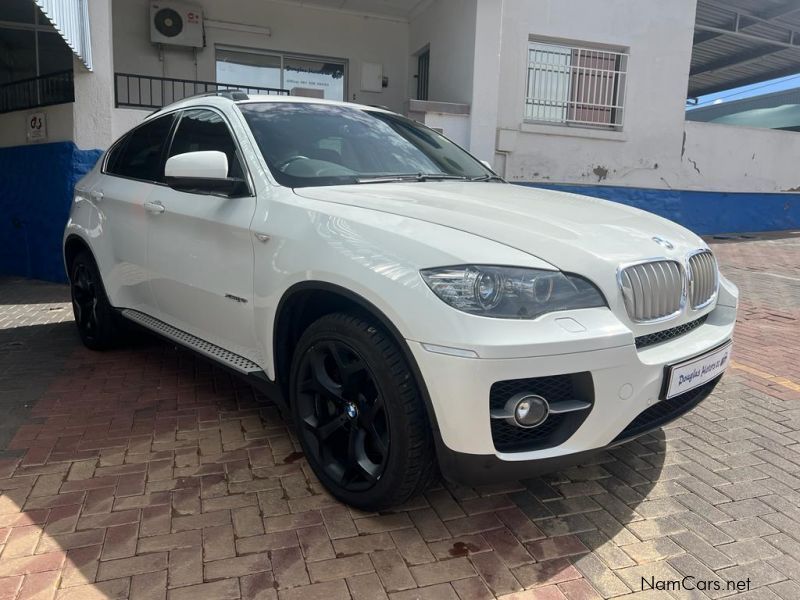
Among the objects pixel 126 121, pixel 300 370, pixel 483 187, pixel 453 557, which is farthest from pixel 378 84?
pixel 453 557

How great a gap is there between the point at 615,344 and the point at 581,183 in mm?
9028

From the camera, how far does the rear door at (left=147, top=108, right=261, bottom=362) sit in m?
3.09

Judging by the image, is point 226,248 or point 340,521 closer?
point 340,521

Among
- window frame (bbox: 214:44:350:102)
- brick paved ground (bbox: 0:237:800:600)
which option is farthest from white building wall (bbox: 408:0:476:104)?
brick paved ground (bbox: 0:237:800:600)

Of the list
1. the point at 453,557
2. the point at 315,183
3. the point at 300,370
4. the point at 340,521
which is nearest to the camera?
the point at 453,557

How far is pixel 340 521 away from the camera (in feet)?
8.59

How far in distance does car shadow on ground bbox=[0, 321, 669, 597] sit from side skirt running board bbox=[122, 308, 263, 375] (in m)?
0.43

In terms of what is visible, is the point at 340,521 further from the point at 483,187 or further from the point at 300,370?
the point at 483,187

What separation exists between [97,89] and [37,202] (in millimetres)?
2054

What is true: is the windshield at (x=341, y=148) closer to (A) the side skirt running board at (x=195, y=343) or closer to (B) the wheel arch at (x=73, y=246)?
(A) the side skirt running board at (x=195, y=343)

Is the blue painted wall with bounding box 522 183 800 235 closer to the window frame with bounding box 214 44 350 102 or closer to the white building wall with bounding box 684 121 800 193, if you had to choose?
the white building wall with bounding box 684 121 800 193

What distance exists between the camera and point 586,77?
10.7 metres

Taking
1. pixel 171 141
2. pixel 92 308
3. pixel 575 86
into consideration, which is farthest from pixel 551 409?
pixel 575 86

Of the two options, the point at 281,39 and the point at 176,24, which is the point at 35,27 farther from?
the point at 281,39
